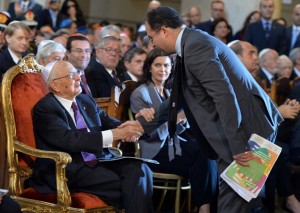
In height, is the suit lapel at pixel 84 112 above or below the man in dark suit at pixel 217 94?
below

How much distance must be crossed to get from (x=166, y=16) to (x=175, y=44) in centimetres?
17

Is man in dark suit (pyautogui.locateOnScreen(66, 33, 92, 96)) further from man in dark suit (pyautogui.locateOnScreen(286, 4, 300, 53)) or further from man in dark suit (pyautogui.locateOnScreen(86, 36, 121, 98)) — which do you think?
man in dark suit (pyautogui.locateOnScreen(286, 4, 300, 53))

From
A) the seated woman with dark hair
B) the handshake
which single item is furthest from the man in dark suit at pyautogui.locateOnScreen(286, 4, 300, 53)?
the handshake

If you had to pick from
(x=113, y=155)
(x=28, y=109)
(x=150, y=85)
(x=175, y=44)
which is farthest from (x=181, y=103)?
(x=150, y=85)

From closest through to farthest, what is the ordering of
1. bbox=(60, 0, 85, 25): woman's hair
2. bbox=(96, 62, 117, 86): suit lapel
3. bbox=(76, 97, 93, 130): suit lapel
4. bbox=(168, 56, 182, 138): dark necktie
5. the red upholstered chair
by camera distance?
bbox=(168, 56, 182, 138): dark necktie
the red upholstered chair
bbox=(76, 97, 93, 130): suit lapel
bbox=(96, 62, 117, 86): suit lapel
bbox=(60, 0, 85, 25): woman's hair

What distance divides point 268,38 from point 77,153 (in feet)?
19.4

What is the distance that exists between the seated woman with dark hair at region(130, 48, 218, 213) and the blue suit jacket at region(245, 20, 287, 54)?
4.27 meters

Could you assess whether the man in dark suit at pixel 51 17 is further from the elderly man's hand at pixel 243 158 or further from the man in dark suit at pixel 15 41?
the elderly man's hand at pixel 243 158

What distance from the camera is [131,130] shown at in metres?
4.93

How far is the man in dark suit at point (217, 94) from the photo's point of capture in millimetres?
4176

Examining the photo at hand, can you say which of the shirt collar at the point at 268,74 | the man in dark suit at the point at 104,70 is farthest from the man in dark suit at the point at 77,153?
the shirt collar at the point at 268,74

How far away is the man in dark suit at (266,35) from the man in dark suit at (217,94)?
582 cm

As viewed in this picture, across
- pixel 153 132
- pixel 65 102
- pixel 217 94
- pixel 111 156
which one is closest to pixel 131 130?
pixel 111 156

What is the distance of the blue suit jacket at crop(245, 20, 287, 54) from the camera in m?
10.2
